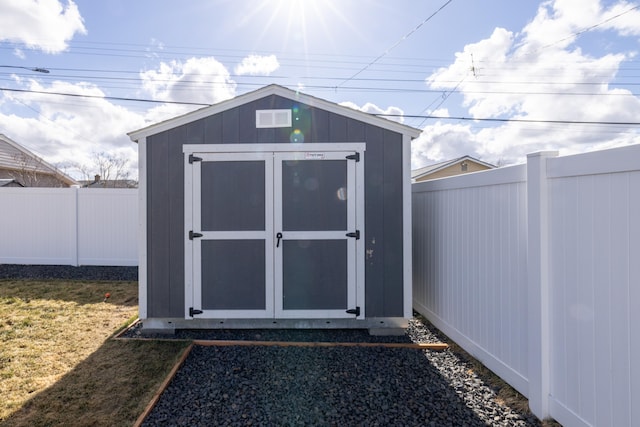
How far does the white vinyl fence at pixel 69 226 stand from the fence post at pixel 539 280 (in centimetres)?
691

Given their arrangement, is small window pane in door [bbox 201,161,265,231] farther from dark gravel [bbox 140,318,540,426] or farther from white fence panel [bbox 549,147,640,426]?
white fence panel [bbox 549,147,640,426]

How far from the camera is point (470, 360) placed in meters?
2.93

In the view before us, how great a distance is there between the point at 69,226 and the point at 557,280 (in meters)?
8.21

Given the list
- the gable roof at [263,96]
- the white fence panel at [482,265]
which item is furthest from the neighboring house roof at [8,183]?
the white fence panel at [482,265]

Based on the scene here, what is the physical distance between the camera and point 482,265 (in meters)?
2.78

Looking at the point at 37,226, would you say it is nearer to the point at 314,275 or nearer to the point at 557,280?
the point at 314,275

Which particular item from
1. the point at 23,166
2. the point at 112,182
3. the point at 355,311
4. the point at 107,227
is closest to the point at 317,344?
the point at 355,311

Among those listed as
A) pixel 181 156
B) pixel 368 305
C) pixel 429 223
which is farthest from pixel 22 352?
pixel 429 223

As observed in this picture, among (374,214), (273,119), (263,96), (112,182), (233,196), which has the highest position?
(112,182)

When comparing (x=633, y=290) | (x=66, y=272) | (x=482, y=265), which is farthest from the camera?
(x=66, y=272)

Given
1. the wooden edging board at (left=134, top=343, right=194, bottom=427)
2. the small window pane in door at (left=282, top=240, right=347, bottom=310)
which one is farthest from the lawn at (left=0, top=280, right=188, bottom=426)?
the small window pane in door at (left=282, top=240, right=347, bottom=310)

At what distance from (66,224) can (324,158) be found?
6.32m

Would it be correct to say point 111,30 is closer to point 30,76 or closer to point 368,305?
point 30,76

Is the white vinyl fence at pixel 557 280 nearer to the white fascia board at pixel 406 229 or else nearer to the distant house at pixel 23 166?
the white fascia board at pixel 406 229
